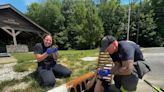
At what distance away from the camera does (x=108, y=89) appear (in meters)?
5.05

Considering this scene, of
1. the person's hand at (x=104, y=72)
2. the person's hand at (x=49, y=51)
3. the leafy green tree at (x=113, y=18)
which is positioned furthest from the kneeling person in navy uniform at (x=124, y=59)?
the leafy green tree at (x=113, y=18)

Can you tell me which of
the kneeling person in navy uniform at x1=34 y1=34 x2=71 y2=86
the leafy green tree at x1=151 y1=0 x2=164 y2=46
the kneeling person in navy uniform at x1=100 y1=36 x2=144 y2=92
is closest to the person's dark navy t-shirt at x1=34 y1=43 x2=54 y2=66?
the kneeling person in navy uniform at x1=34 y1=34 x2=71 y2=86

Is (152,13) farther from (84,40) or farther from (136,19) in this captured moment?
(84,40)

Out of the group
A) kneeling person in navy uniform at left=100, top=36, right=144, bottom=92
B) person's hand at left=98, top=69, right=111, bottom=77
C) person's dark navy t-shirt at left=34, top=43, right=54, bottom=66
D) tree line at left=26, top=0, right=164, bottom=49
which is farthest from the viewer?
tree line at left=26, top=0, right=164, bottom=49

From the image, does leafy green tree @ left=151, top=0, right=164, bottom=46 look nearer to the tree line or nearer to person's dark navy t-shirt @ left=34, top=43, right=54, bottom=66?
the tree line

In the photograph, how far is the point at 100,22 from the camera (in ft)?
119

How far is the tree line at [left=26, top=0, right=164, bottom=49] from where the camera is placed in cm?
3559

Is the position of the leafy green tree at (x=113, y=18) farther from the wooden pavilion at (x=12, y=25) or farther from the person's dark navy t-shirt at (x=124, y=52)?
the person's dark navy t-shirt at (x=124, y=52)

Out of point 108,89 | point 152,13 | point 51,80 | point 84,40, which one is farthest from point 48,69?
point 152,13

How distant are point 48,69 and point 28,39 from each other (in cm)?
2420

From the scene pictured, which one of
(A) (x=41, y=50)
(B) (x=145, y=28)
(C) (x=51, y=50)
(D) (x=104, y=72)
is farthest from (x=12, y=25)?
(B) (x=145, y=28)

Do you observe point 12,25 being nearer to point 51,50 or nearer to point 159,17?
point 51,50

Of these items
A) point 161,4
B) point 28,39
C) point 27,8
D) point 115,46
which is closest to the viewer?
point 115,46

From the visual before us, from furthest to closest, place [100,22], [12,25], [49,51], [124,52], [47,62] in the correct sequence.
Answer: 1. [100,22]
2. [12,25]
3. [47,62]
4. [49,51]
5. [124,52]
